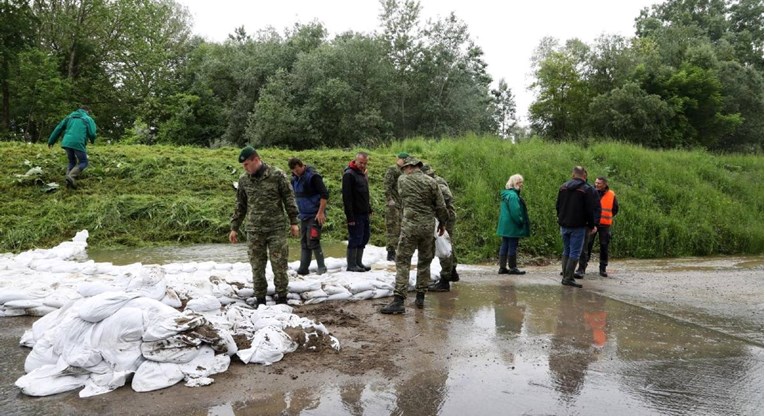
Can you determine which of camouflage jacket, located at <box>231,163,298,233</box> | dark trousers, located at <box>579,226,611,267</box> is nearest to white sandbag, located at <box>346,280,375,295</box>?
camouflage jacket, located at <box>231,163,298,233</box>

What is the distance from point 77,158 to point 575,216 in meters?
10.1

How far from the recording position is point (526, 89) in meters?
43.2

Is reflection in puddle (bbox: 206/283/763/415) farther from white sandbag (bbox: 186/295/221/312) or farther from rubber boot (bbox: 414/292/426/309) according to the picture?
white sandbag (bbox: 186/295/221/312)

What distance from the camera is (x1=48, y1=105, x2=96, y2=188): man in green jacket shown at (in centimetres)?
1109

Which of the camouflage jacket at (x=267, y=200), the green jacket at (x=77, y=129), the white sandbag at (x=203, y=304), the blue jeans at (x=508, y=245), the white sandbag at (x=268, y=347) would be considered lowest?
the white sandbag at (x=268, y=347)

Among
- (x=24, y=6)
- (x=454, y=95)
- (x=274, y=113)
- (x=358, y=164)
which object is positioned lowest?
(x=358, y=164)

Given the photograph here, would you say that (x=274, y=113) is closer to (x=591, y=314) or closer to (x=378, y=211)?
(x=378, y=211)

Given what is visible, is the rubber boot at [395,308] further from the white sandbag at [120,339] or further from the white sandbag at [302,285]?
the white sandbag at [120,339]

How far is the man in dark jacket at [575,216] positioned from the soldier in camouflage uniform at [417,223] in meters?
2.68

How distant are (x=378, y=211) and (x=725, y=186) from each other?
40.8ft

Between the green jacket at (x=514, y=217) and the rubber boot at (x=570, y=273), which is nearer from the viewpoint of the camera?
the rubber boot at (x=570, y=273)

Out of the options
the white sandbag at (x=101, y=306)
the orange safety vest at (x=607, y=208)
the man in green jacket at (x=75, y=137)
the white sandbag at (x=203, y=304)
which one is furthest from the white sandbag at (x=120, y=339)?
the man in green jacket at (x=75, y=137)

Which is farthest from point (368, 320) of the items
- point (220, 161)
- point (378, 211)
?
point (220, 161)

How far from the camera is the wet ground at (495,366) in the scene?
372 cm
